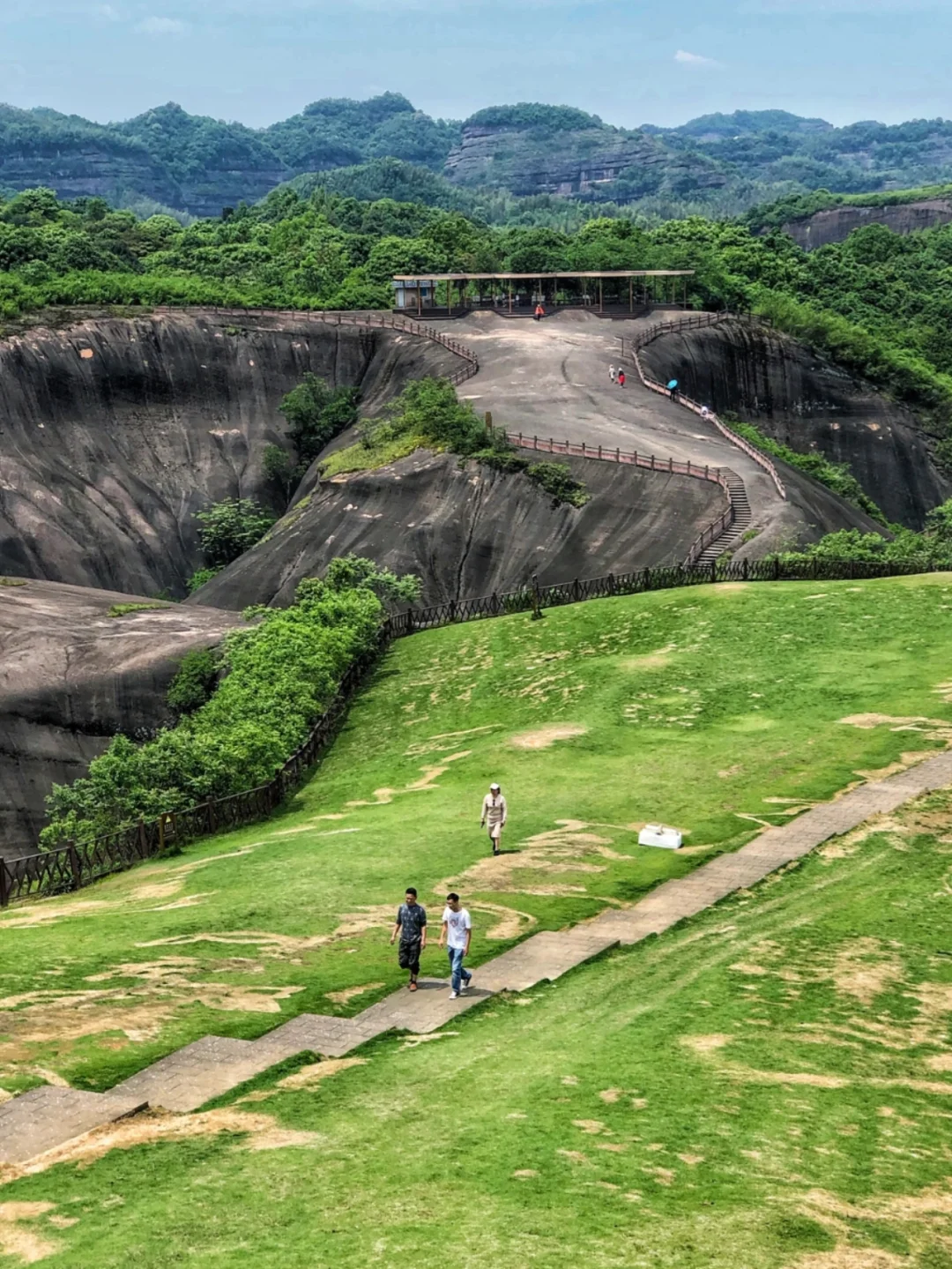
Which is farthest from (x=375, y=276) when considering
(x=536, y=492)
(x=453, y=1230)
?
(x=453, y=1230)

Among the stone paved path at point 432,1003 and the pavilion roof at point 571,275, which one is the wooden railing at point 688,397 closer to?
the pavilion roof at point 571,275

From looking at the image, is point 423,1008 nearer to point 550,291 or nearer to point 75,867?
point 75,867

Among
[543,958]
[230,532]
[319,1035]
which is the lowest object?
[230,532]

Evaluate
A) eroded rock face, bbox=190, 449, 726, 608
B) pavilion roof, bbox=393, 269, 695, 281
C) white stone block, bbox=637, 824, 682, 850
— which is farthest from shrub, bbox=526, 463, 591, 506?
white stone block, bbox=637, 824, 682, 850

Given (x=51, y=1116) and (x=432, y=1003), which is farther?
(x=432, y=1003)

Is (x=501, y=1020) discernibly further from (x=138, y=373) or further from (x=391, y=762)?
(x=138, y=373)

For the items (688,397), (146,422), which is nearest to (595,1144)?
(688,397)

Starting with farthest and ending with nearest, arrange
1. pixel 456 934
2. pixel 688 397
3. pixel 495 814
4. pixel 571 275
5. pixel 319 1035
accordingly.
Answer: pixel 571 275 < pixel 688 397 < pixel 495 814 < pixel 456 934 < pixel 319 1035
